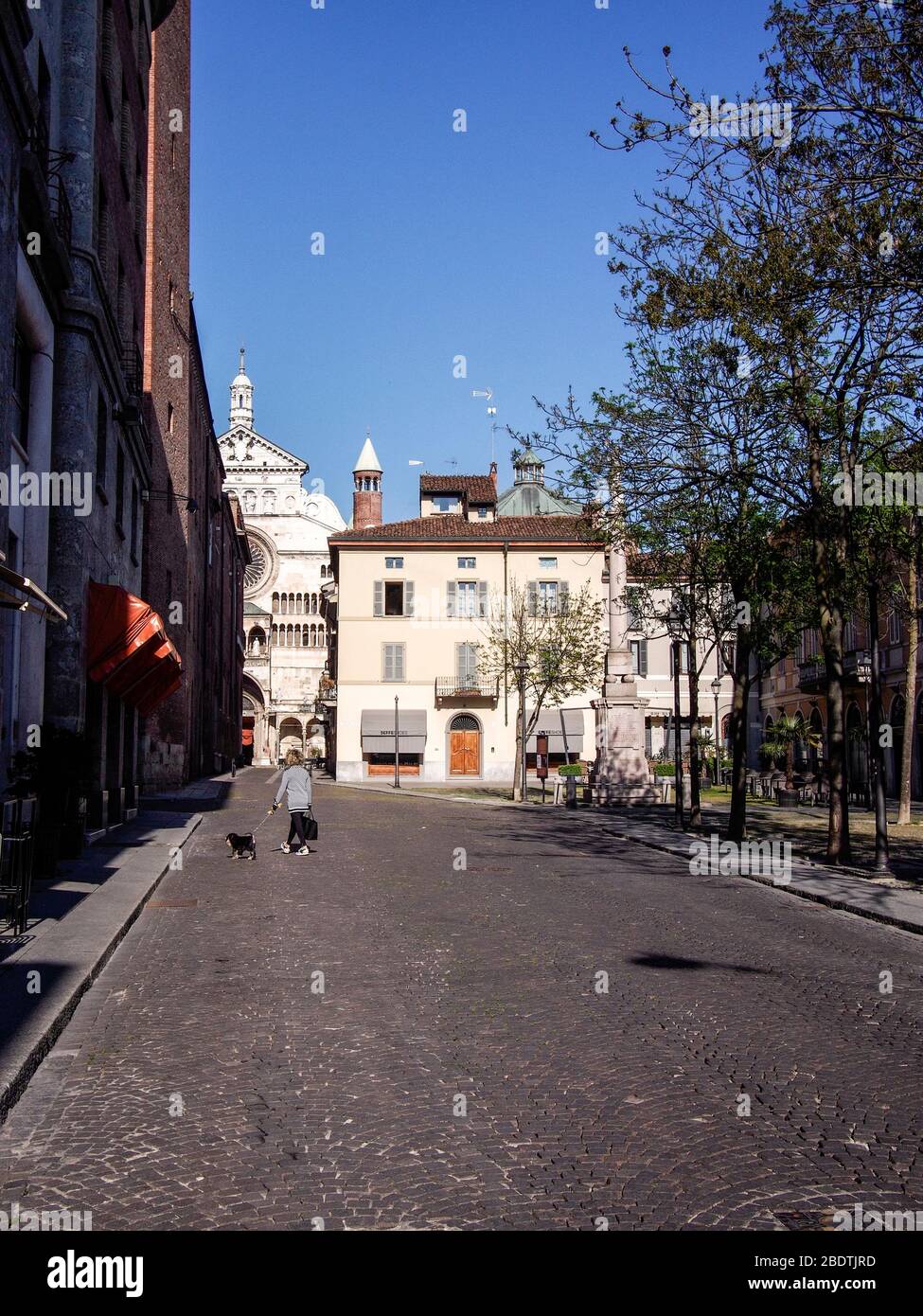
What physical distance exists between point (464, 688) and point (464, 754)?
10.3 feet

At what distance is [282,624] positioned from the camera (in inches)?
3740

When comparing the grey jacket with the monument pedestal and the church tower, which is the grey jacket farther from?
the church tower

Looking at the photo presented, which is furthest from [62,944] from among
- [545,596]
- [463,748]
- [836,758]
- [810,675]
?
[545,596]

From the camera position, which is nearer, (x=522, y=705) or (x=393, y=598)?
(x=522, y=705)

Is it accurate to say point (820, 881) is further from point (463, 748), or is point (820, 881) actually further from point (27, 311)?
point (463, 748)

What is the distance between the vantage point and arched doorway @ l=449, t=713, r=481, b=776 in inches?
2153

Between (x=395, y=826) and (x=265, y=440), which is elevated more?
(x=265, y=440)

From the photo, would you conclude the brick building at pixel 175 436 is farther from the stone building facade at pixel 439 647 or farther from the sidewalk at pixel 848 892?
the sidewalk at pixel 848 892

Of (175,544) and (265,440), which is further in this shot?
(265,440)

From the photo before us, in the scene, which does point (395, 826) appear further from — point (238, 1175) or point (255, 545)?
point (255, 545)

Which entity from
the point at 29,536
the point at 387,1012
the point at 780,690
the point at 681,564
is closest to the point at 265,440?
the point at 780,690

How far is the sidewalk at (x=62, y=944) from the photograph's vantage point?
6.43 metres
